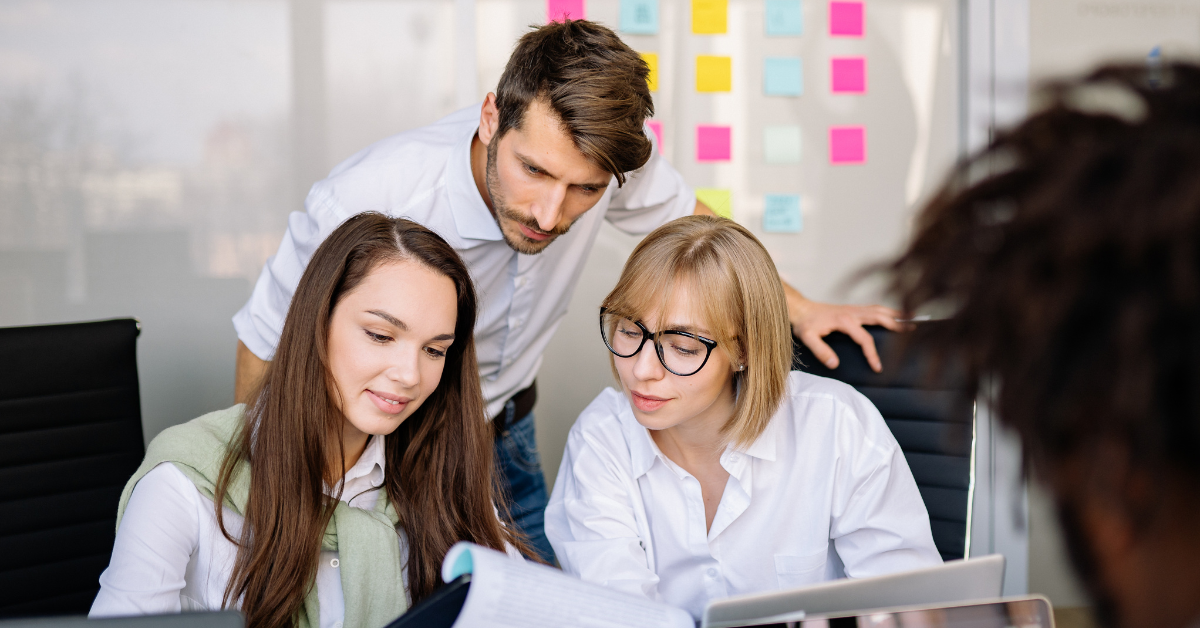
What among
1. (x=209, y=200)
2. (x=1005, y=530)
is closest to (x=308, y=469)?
(x=209, y=200)

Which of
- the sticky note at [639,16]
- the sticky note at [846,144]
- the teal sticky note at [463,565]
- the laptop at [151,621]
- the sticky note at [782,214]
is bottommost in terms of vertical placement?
the teal sticky note at [463,565]

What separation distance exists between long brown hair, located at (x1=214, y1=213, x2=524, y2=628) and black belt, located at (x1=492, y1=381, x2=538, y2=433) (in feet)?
1.80

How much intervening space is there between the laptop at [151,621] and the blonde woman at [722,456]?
787 millimetres

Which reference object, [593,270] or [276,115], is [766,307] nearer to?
[593,270]

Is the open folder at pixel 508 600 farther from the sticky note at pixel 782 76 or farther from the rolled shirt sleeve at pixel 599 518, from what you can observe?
the sticky note at pixel 782 76

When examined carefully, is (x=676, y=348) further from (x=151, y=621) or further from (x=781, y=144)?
(x=781, y=144)

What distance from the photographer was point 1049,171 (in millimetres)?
460

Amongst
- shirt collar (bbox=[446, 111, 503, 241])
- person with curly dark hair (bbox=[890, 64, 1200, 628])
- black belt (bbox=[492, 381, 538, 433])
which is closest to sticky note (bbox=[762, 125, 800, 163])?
black belt (bbox=[492, 381, 538, 433])

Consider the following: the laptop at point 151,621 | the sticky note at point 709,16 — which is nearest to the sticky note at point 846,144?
the sticky note at point 709,16

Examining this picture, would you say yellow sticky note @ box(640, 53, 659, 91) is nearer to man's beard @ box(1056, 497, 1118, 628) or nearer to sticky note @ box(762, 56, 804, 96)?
sticky note @ box(762, 56, 804, 96)

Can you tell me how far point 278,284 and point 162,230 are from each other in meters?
0.86

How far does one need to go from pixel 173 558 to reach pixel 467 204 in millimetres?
869

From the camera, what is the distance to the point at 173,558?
113 cm

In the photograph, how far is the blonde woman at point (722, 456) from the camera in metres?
1.40
